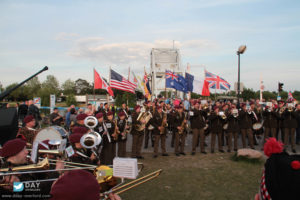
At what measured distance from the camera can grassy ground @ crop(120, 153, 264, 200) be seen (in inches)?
231

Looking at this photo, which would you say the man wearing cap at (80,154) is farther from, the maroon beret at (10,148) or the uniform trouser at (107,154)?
the uniform trouser at (107,154)

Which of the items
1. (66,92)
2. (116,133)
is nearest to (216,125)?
(116,133)

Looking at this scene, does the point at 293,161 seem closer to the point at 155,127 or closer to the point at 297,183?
the point at 297,183

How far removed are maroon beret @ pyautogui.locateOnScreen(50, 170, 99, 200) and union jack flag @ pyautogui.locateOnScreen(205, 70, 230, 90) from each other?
16816mm

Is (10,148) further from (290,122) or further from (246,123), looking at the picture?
(290,122)

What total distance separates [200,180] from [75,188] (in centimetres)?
601

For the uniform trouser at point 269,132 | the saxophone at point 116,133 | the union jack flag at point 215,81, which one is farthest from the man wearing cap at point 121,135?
the union jack flag at point 215,81

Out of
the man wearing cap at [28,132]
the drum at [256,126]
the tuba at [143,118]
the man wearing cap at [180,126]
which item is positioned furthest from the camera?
the drum at [256,126]

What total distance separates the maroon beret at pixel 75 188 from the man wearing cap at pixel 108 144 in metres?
6.49

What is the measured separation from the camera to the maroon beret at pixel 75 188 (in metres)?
1.46

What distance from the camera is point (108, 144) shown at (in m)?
8.16

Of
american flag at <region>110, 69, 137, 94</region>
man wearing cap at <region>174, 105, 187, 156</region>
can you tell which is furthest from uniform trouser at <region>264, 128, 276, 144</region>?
american flag at <region>110, 69, 137, 94</region>

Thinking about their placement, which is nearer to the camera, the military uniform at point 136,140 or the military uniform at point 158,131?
the military uniform at point 136,140

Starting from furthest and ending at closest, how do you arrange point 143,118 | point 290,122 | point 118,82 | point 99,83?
point 99,83 < point 118,82 < point 290,122 < point 143,118
